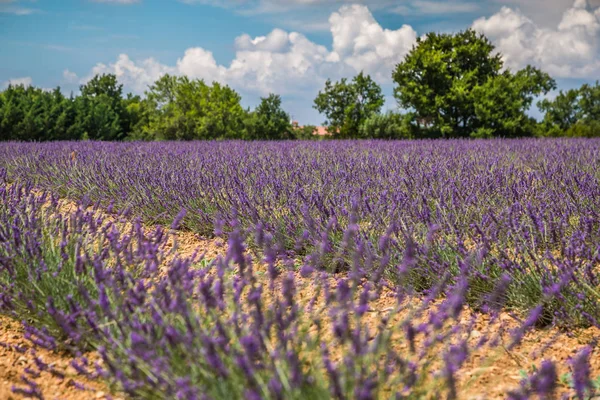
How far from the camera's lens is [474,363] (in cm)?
224

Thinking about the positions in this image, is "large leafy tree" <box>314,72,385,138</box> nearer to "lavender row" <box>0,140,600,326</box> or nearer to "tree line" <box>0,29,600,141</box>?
"tree line" <box>0,29,600,141</box>

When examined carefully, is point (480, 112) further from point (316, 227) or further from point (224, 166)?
point (316, 227)

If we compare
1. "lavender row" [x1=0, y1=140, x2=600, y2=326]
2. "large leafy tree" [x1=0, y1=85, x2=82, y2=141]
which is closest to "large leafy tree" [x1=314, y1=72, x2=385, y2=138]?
"large leafy tree" [x1=0, y1=85, x2=82, y2=141]

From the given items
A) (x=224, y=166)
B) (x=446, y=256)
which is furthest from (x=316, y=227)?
(x=224, y=166)

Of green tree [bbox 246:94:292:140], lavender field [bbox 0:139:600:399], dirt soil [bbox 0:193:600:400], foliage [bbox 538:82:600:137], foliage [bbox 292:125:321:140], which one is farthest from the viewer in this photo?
foliage [bbox 538:82:600:137]

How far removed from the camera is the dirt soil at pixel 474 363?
2072mm

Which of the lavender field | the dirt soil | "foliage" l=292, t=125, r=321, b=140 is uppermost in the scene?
"foliage" l=292, t=125, r=321, b=140

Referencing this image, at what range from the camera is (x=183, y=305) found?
5.38 feet

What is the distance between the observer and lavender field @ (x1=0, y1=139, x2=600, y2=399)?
1.53 metres

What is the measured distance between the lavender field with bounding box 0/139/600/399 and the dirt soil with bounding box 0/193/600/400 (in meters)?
0.01

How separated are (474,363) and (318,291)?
0.84 m

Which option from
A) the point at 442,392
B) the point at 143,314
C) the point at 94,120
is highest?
the point at 94,120

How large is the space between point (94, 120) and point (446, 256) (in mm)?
22726

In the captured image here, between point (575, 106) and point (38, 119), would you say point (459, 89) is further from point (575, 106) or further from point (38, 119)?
point (575, 106)
